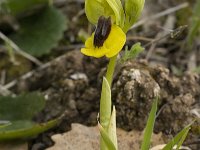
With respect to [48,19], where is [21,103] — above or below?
below

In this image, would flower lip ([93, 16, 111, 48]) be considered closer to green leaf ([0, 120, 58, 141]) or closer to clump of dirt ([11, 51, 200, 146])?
clump of dirt ([11, 51, 200, 146])

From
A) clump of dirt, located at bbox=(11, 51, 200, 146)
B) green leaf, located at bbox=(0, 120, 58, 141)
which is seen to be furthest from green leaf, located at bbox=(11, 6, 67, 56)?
green leaf, located at bbox=(0, 120, 58, 141)

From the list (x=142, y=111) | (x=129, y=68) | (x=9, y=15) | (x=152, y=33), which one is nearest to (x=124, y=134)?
(x=142, y=111)

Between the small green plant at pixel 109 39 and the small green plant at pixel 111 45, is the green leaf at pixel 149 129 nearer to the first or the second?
the small green plant at pixel 111 45

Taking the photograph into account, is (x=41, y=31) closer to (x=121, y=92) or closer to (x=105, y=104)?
(x=121, y=92)

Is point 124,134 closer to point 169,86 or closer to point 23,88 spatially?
point 169,86
